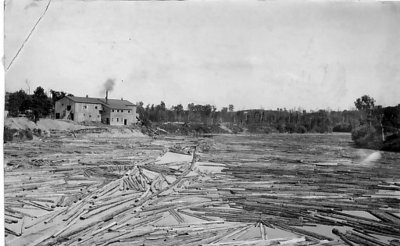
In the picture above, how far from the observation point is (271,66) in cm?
589

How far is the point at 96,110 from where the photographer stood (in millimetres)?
6555

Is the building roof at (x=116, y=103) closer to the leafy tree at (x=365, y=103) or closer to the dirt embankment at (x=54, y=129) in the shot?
the dirt embankment at (x=54, y=129)

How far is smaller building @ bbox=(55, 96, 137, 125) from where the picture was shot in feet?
20.1

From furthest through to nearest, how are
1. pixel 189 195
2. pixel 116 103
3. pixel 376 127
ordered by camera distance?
1. pixel 376 127
2. pixel 116 103
3. pixel 189 195

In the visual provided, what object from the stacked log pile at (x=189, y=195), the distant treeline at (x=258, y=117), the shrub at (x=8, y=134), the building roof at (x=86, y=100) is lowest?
the stacked log pile at (x=189, y=195)

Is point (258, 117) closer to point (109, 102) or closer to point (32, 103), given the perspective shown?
point (109, 102)

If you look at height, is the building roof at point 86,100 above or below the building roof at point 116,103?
above

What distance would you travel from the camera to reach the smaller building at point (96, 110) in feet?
20.1

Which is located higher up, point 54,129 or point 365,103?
point 365,103

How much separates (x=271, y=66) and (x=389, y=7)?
238 cm

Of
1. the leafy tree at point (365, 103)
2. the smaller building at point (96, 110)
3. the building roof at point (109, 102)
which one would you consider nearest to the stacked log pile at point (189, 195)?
the smaller building at point (96, 110)

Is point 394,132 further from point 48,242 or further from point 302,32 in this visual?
point 48,242

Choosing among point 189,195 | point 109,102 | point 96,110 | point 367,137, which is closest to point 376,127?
point 367,137

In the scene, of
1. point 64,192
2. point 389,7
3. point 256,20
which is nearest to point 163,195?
point 64,192
